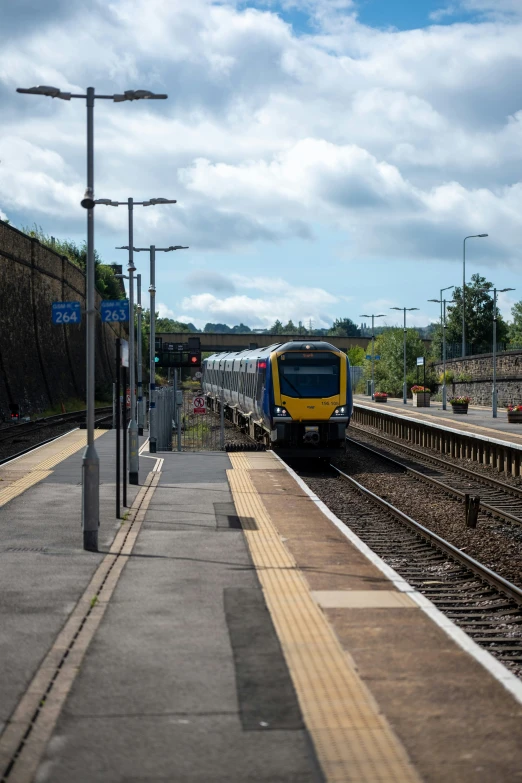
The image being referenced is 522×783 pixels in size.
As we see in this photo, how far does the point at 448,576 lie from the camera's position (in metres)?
13.5

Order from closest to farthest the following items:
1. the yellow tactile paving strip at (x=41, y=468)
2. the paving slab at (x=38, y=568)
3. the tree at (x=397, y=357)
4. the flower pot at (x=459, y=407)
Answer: the paving slab at (x=38, y=568) → the yellow tactile paving strip at (x=41, y=468) → the flower pot at (x=459, y=407) → the tree at (x=397, y=357)

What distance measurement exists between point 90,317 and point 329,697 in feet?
26.6

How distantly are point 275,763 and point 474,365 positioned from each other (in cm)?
6071

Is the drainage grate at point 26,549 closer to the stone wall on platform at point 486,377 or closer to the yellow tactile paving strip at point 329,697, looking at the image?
the yellow tactile paving strip at point 329,697

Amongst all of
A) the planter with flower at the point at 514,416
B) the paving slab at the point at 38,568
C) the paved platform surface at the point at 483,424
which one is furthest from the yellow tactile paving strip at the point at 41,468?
the planter with flower at the point at 514,416

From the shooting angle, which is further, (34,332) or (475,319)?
(475,319)

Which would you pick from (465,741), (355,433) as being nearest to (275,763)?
(465,741)

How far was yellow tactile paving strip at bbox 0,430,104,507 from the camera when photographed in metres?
19.5

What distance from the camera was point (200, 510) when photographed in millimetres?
17156

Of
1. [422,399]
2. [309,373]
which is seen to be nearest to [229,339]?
[422,399]

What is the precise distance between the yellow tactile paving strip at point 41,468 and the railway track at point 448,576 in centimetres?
641

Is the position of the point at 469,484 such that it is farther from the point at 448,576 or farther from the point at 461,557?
the point at 448,576

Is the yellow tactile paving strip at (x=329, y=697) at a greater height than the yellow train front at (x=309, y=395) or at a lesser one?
lesser

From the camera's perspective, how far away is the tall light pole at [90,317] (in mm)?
13227
